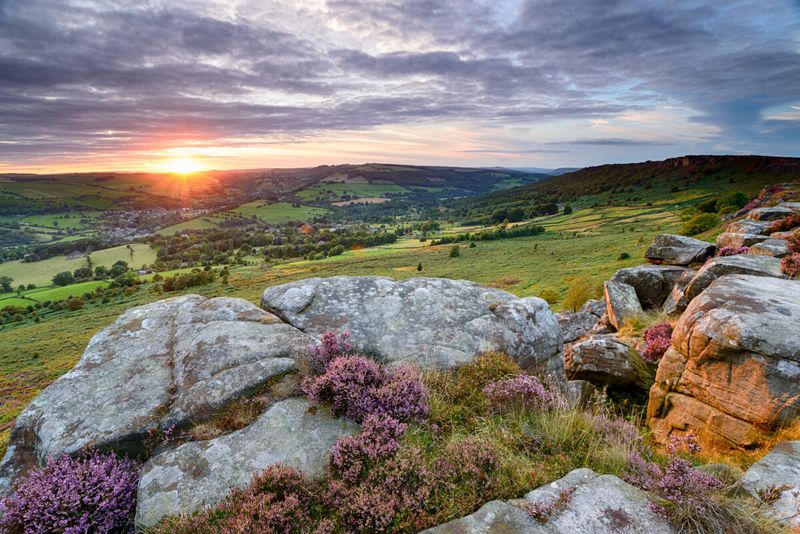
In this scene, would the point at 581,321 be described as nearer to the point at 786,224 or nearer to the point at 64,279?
the point at 786,224

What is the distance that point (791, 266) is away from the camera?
11867mm

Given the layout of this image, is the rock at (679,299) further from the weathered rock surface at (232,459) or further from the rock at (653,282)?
the weathered rock surface at (232,459)

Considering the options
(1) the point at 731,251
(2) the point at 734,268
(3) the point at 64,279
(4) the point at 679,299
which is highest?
(2) the point at 734,268

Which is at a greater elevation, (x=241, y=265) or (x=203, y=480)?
(x=203, y=480)

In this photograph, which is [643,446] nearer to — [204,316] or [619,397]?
[619,397]

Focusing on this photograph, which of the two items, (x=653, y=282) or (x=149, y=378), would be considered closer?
(x=149, y=378)

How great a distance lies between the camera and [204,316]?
7848mm

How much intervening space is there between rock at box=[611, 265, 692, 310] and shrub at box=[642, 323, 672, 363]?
20.2 feet

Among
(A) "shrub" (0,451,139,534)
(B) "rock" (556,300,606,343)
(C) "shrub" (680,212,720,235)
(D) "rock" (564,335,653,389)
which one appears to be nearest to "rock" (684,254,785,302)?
(D) "rock" (564,335,653,389)

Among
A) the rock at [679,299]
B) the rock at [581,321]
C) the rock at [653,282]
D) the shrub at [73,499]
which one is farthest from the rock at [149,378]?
the rock at [653,282]

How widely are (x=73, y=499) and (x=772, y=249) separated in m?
22.5

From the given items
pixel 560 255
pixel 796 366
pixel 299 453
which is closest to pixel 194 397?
pixel 299 453

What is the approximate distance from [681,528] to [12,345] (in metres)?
143

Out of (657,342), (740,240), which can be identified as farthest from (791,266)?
(740,240)
